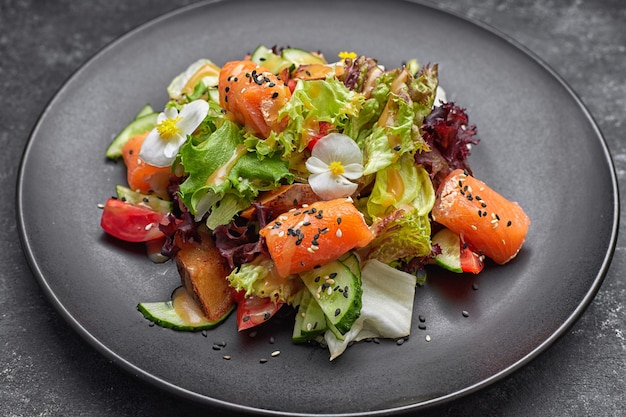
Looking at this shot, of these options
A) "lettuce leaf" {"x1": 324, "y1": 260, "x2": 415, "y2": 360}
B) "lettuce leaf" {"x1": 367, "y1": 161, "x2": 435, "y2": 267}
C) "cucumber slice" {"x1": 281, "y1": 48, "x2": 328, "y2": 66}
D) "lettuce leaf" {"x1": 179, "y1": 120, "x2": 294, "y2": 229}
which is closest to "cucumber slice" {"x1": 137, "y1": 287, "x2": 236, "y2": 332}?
"lettuce leaf" {"x1": 179, "y1": 120, "x2": 294, "y2": 229}

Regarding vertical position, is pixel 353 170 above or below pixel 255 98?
below

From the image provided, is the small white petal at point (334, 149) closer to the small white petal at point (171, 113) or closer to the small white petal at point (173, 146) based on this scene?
the small white petal at point (173, 146)

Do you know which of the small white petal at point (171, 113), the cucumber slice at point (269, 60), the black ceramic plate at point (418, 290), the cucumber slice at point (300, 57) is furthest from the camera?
the cucumber slice at point (300, 57)

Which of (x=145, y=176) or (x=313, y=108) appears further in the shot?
(x=145, y=176)

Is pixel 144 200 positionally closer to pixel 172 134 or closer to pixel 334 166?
pixel 172 134

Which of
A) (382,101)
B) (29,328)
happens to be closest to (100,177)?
(29,328)

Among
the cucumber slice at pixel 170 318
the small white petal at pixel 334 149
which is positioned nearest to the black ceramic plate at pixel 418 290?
the cucumber slice at pixel 170 318

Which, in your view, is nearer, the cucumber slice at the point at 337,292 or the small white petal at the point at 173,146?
the cucumber slice at the point at 337,292

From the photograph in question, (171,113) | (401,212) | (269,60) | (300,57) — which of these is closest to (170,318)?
(171,113)
